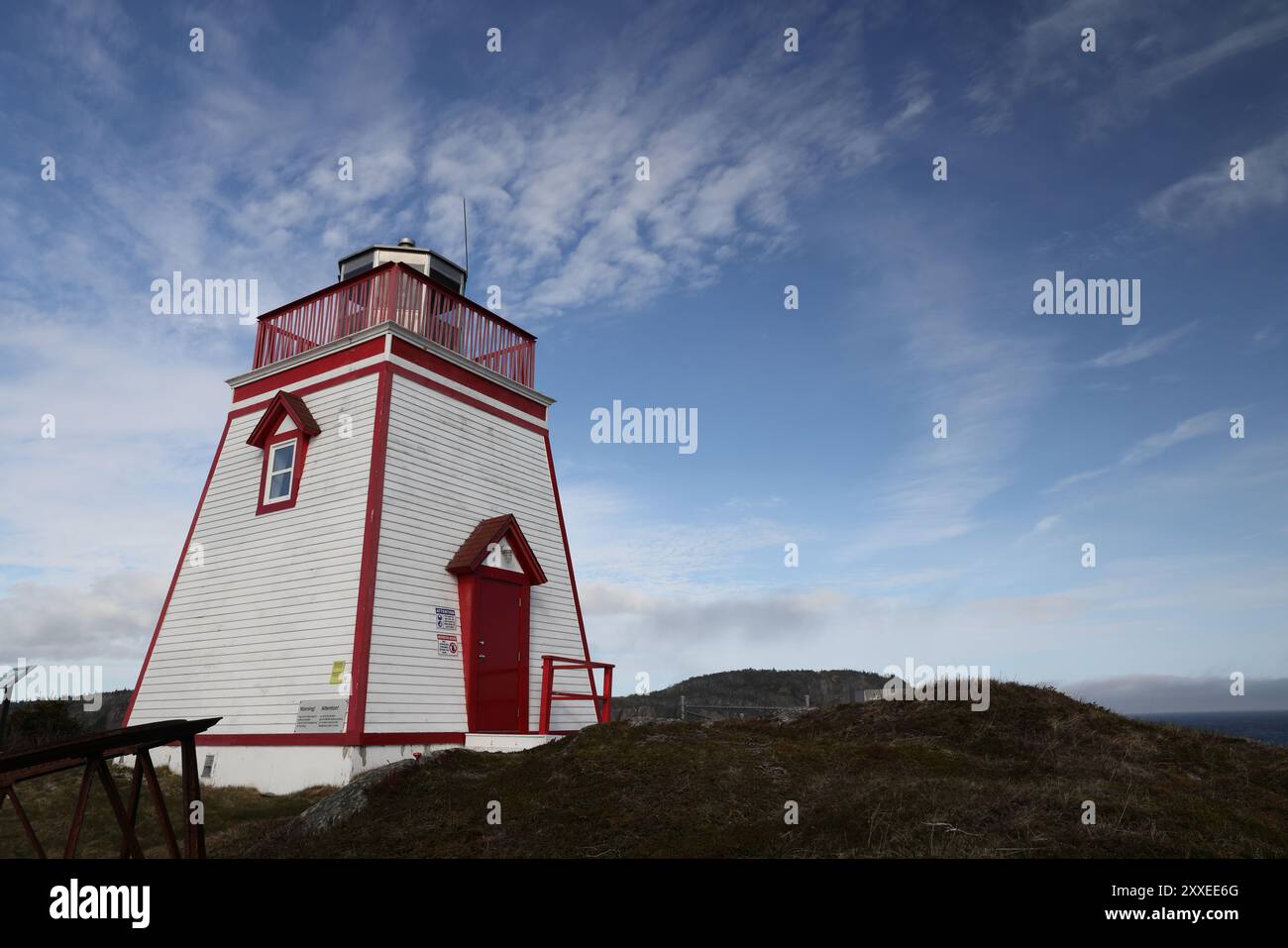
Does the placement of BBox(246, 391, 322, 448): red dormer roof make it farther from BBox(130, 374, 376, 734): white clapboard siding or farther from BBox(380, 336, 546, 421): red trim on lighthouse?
BBox(380, 336, 546, 421): red trim on lighthouse

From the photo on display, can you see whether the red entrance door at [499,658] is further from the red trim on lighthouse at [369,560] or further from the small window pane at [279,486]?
the small window pane at [279,486]

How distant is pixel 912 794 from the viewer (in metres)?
8.05

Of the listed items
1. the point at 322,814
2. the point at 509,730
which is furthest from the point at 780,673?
the point at 322,814

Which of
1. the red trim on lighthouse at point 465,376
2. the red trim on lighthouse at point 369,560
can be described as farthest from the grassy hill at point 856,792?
the red trim on lighthouse at point 465,376

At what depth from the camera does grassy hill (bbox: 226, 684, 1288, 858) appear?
7062mm

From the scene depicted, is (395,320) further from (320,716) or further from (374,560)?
(320,716)

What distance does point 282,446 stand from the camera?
56.1 ft

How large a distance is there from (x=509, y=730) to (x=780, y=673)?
29.4 meters

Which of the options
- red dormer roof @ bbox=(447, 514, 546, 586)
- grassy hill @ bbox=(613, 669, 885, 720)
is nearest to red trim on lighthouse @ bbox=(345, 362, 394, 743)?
red dormer roof @ bbox=(447, 514, 546, 586)

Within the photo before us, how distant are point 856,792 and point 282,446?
13273mm

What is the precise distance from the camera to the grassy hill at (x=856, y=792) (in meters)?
7.06

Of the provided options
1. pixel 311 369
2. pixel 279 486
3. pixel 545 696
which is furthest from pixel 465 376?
A: pixel 545 696

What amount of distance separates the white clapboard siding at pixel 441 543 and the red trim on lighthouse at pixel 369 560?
137mm
